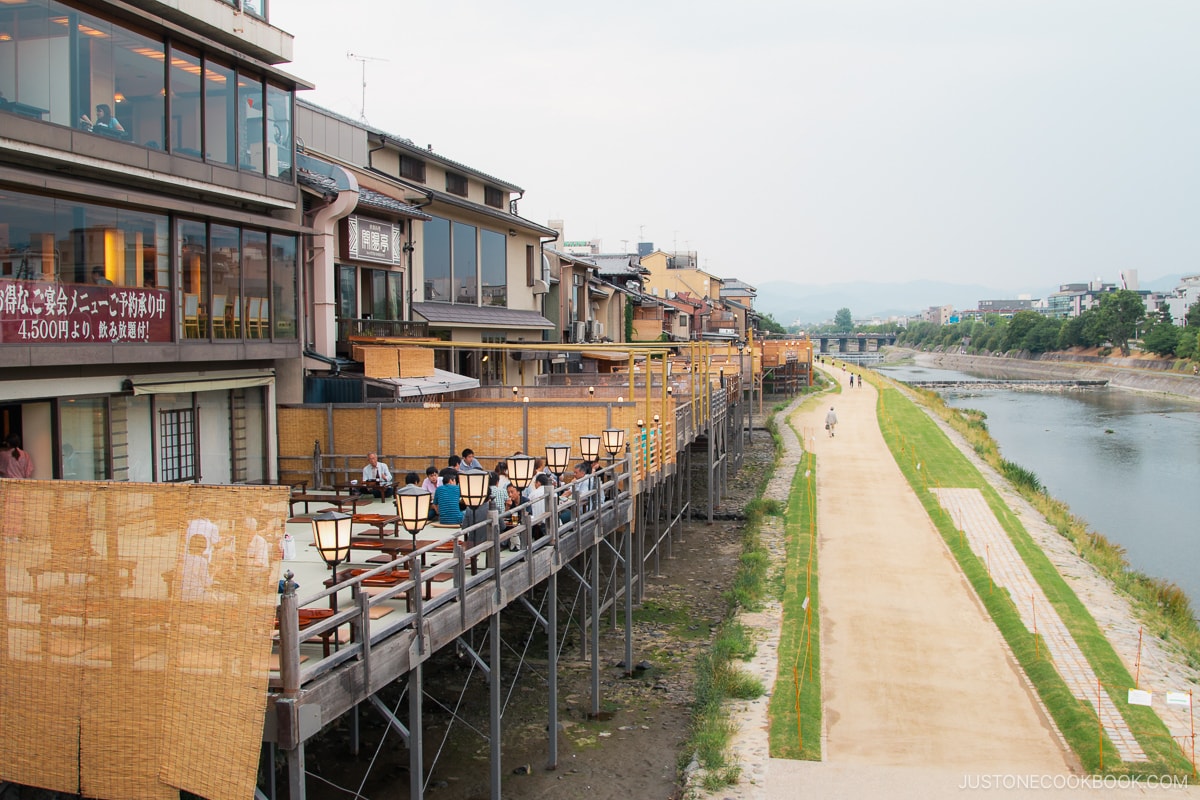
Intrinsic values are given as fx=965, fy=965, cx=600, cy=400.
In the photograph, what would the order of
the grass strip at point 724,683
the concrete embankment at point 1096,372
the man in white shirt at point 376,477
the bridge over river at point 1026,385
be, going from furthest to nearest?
the bridge over river at point 1026,385 < the concrete embankment at point 1096,372 < the man in white shirt at point 376,477 < the grass strip at point 724,683

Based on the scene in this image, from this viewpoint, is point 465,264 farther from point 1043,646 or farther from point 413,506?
point 413,506

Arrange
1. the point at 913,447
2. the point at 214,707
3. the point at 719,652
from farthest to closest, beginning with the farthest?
1. the point at 913,447
2. the point at 719,652
3. the point at 214,707

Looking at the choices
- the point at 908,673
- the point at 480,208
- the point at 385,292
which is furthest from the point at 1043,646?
the point at 480,208

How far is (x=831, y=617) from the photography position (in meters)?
21.5

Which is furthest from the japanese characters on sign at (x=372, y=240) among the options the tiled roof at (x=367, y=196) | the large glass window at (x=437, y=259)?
the large glass window at (x=437, y=259)

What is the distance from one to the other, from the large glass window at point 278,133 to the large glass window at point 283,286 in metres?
1.37

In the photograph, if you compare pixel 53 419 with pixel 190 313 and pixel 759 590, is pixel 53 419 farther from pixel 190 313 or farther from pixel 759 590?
pixel 759 590

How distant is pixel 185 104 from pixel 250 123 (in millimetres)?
1722

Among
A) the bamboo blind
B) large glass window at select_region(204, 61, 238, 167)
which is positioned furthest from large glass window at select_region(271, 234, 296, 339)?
the bamboo blind

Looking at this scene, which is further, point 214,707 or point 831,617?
point 831,617

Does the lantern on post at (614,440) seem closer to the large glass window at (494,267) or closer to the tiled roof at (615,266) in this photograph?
the large glass window at (494,267)

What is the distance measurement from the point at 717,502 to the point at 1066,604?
15061 millimetres

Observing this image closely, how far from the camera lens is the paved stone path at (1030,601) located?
15609 mm

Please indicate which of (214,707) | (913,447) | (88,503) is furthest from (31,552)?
(913,447)
